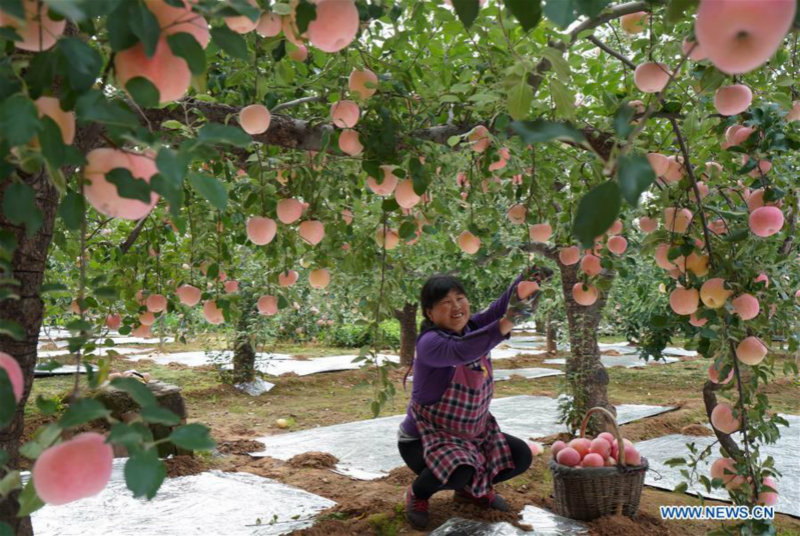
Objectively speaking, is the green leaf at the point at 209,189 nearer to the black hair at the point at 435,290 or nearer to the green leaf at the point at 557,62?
the green leaf at the point at 557,62

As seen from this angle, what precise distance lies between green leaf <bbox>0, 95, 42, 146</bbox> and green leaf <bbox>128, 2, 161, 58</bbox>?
10cm

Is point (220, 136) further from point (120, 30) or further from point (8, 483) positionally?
point (8, 483)

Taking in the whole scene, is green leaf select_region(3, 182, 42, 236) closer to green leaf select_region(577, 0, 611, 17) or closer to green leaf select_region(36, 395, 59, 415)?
green leaf select_region(36, 395, 59, 415)

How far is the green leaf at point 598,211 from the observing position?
46 centimetres

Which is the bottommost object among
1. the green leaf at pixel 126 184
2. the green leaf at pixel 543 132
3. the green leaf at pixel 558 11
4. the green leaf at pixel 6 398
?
the green leaf at pixel 6 398

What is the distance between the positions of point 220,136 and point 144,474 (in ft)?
0.88

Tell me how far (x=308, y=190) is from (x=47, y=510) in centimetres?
198

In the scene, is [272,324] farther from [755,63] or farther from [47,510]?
[755,63]

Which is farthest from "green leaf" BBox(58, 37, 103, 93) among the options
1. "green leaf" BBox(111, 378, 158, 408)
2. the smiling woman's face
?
the smiling woman's face

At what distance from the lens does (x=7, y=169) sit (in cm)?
58

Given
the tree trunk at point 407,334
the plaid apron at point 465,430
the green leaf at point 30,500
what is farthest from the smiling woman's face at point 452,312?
the tree trunk at point 407,334

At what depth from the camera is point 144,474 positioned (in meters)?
0.51

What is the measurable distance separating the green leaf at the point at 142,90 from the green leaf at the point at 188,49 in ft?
0.12

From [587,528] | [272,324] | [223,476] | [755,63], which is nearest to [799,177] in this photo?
[755,63]
